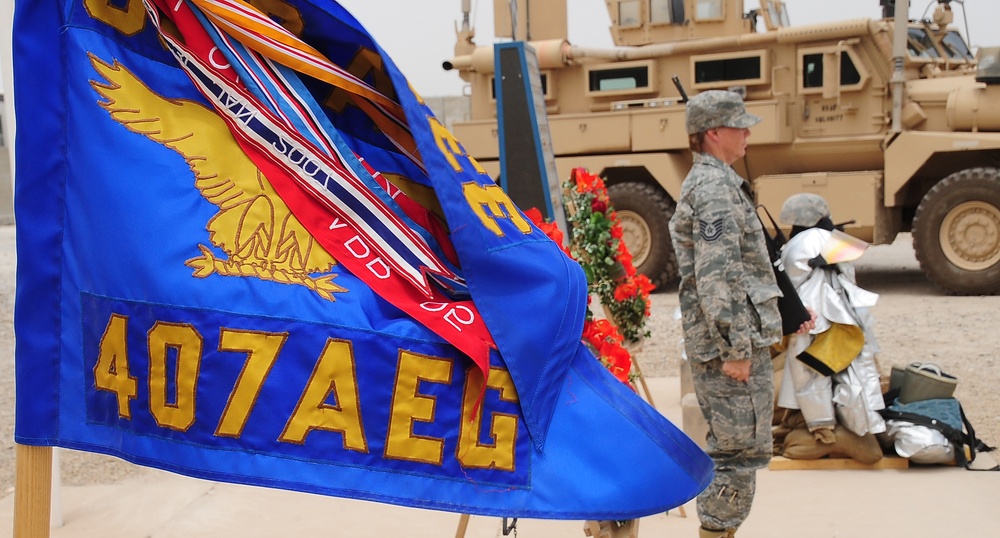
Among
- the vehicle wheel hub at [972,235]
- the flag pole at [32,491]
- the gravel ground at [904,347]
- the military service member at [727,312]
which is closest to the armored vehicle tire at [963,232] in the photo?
the vehicle wheel hub at [972,235]

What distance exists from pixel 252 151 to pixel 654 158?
35.9ft

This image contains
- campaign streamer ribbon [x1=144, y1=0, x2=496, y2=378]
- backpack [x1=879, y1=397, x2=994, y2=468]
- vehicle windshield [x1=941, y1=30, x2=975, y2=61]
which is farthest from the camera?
vehicle windshield [x1=941, y1=30, x2=975, y2=61]

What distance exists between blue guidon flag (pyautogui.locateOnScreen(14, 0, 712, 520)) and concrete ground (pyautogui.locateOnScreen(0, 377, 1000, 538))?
228 cm

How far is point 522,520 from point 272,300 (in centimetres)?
299

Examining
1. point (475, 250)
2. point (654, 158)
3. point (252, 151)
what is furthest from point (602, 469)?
point (654, 158)

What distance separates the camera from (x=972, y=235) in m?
11.2

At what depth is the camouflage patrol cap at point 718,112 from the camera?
3576mm

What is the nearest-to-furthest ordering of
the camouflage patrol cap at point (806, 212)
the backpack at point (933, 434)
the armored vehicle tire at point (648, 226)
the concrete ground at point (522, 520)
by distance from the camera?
the concrete ground at point (522, 520) < the backpack at point (933, 434) < the camouflage patrol cap at point (806, 212) < the armored vehicle tire at point (648, 226)

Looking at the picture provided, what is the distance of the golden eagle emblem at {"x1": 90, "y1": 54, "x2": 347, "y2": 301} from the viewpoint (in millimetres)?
2016

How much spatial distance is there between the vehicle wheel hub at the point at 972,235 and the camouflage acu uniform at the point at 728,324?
28.6ft

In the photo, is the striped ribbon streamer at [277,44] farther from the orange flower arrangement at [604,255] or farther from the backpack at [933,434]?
the backpack at [933,434]

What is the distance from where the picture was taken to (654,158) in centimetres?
1270

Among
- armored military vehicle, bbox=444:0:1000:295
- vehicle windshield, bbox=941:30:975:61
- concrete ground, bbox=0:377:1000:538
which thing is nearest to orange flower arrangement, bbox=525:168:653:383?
concrete ground, bbox=0:377:1000:538

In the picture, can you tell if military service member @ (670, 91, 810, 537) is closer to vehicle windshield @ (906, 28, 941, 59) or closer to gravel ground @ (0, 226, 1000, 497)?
gravel ground @ (0, 226, 1000, 497)
